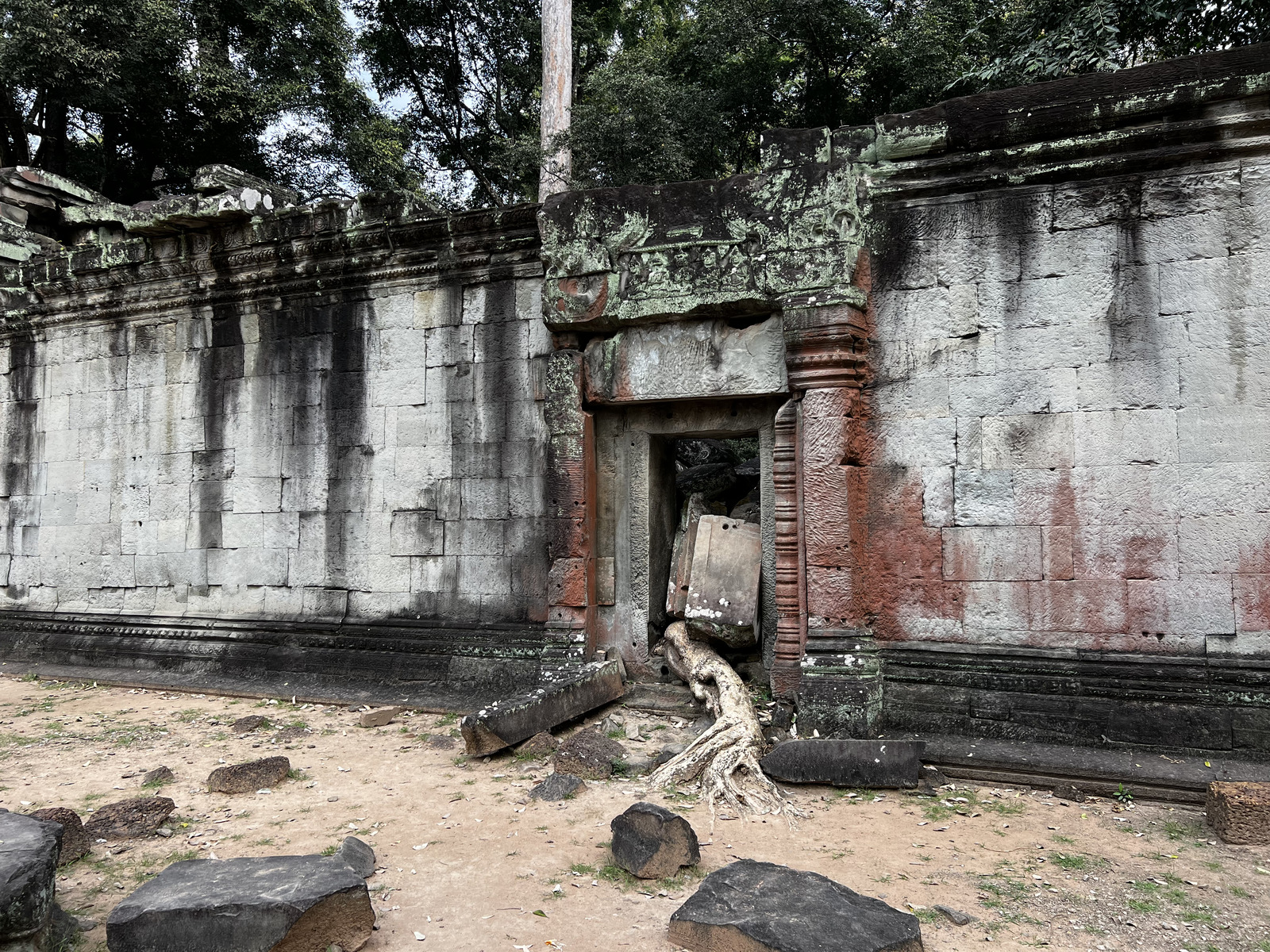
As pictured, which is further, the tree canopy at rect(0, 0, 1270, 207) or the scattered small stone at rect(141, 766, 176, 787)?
the tree canopy at rect(0, 0, 1270, 207)

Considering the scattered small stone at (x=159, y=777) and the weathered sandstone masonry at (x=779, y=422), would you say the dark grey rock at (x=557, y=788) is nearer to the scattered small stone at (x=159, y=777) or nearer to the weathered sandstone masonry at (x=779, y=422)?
the weathered sandstone masonry at (x=779, y=422)

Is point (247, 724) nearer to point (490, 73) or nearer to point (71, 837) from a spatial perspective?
point (71, 837)

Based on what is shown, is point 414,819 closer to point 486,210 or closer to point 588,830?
point 588,830

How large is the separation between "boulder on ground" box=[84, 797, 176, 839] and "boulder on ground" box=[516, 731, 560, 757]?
6.75 feet

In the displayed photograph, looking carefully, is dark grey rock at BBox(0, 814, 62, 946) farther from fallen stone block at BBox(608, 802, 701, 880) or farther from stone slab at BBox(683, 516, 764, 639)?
stone slab at BBox(683, 516, 764, 639)

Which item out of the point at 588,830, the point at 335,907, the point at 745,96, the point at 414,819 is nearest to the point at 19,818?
the point at 335,907

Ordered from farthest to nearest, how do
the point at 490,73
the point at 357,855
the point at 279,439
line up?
the point at 490,73 < the point at 279,439 < the point at 357,855

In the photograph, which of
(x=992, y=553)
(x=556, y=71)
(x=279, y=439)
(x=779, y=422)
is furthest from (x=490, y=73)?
(x=992, y=553)

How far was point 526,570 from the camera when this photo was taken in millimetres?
7270

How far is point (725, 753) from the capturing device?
5.16m

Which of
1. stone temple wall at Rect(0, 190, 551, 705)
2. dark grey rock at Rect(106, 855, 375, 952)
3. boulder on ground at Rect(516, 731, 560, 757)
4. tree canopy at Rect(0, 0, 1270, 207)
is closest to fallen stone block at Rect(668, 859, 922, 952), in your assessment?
dark grey rock at Rect(106, 855, 375, 952)

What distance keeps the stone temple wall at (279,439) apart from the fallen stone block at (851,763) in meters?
2.62

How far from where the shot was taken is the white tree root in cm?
479

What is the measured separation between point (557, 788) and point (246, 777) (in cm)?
193
